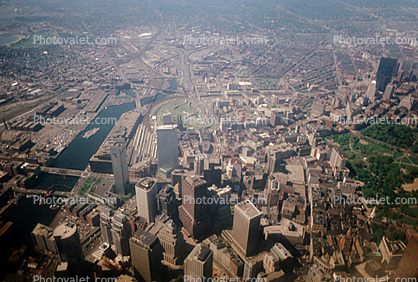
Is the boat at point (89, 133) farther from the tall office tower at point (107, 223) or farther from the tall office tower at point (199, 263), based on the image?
the tall office tower at point (199, 263)

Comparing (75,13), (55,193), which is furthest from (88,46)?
(55,193)

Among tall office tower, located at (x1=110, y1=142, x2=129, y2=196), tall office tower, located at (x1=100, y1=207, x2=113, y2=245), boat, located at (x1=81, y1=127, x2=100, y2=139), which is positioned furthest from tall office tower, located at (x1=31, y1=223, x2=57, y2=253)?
boat, located at (x1=81, y1=127, x2=100, y2=139)

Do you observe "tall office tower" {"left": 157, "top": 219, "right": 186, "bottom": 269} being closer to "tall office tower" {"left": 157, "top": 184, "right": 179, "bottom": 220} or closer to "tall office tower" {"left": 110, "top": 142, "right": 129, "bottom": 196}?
"tall office tower" {"left": 157, "top": 184, "right": 179, "bottom": 220}

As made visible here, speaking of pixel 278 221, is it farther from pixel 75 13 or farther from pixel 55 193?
pixel 75 13

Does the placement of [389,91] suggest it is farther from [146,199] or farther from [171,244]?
[171,244]

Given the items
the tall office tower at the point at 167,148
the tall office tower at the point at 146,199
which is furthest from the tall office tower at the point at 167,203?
the tall office tower at the point at 167,148

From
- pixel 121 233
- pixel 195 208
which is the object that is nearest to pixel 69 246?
pixel 121 233

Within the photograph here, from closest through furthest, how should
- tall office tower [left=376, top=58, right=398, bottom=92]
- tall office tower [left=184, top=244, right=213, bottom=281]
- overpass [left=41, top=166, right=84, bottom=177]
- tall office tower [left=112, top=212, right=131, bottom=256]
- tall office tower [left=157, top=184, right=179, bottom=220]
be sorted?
1. tall office tower [left=184, top=244, right=213, bottom=281]
2. tall office tower [left=112, top=212, right=131, bottom=256]
3. tall office tower [left=157, top=184, right=179, bottom=220]
4. overpass [left=41, top=166, right=84, bottom=177]
5. tall office tower [left=376, top=58, right=398, bottom=92]

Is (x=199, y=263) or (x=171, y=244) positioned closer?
(x=199, y=263)
